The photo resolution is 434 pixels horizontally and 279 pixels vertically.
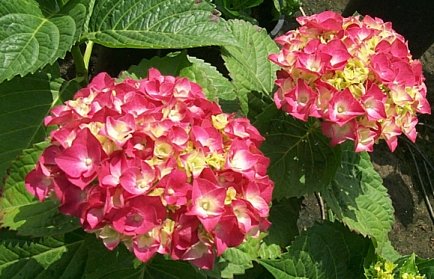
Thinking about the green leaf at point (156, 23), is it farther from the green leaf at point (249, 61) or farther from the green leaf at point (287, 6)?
the green leaf at point (287, 6)

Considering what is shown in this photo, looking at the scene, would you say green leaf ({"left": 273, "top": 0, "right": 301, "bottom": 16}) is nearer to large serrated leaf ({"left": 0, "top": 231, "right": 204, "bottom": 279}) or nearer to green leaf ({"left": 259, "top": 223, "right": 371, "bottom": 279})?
green leaf ({"left": 259, "top": 223, "right": 371, "bottom": 279})

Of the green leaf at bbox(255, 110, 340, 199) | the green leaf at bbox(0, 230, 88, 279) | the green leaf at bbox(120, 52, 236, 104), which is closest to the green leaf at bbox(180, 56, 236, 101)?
the green leaf at bbox(120, 52, 236, 104)

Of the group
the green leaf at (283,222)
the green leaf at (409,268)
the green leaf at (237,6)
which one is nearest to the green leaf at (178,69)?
the green leaf at (283,222)

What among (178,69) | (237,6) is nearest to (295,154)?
(178,69)

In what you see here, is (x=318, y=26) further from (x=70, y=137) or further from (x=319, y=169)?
(x=70, y=137)

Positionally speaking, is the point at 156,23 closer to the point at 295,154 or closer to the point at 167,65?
the point at 167,65
